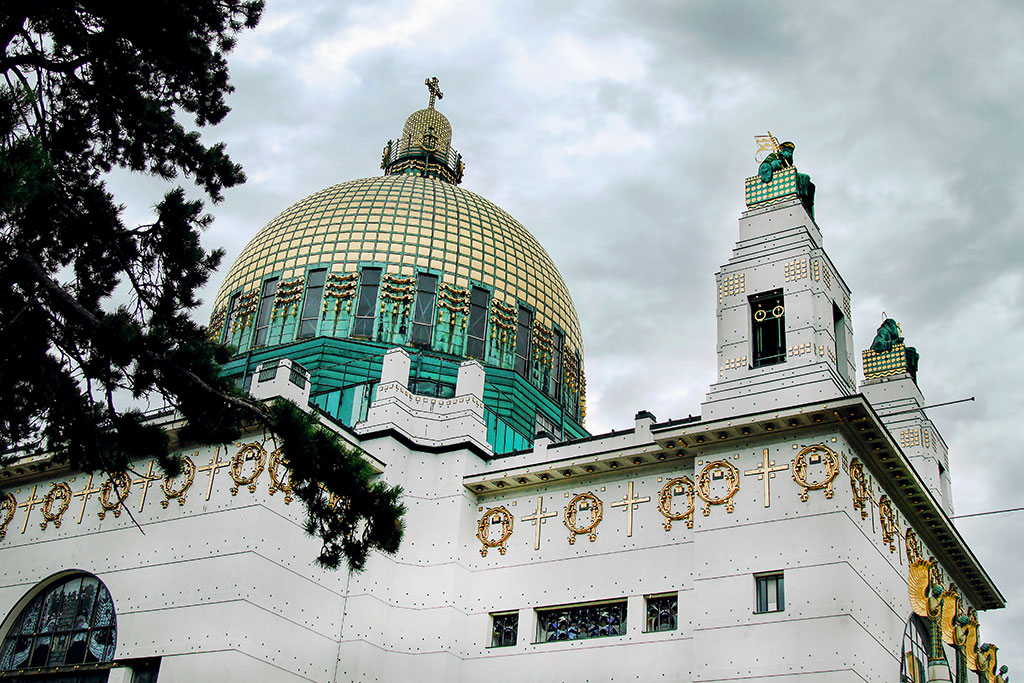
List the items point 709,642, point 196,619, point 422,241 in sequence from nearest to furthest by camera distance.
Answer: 1. point 709,642
2. point 196,619
3. point 422,241

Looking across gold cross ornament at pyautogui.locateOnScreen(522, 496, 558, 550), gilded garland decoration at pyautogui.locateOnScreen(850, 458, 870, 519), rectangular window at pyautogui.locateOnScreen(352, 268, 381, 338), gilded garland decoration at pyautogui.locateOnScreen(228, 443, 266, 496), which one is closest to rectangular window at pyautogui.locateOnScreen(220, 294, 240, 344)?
rectangular window at pyautogui.locateOnScreen(352, 268, 381, 338)

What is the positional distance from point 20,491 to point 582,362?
16.3 m

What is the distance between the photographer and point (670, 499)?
21.2 meters

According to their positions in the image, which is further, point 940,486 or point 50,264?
point 940,486

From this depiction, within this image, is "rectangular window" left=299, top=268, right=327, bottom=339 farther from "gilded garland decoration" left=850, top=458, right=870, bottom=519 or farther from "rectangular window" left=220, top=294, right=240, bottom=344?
"gilded garland decoration" left=850, top=458, right=870, bottom=519

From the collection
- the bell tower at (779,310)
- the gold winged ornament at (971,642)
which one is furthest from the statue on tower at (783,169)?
the gold winged ornament at (971,642)

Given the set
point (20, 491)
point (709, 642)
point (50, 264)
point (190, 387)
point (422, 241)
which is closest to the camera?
point (190, 387)

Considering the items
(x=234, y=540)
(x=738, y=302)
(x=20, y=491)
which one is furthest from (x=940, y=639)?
(x=20, y=491)

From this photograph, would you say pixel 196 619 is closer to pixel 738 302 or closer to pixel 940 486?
pixel 738 302

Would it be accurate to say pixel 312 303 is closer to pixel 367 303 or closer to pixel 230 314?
pixel 367 303

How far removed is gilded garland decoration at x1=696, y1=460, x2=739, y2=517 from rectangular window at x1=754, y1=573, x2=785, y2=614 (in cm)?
135

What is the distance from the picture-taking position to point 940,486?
88.0 feet

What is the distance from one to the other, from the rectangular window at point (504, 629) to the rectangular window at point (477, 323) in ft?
30.8

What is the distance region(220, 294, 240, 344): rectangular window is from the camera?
31.7m
